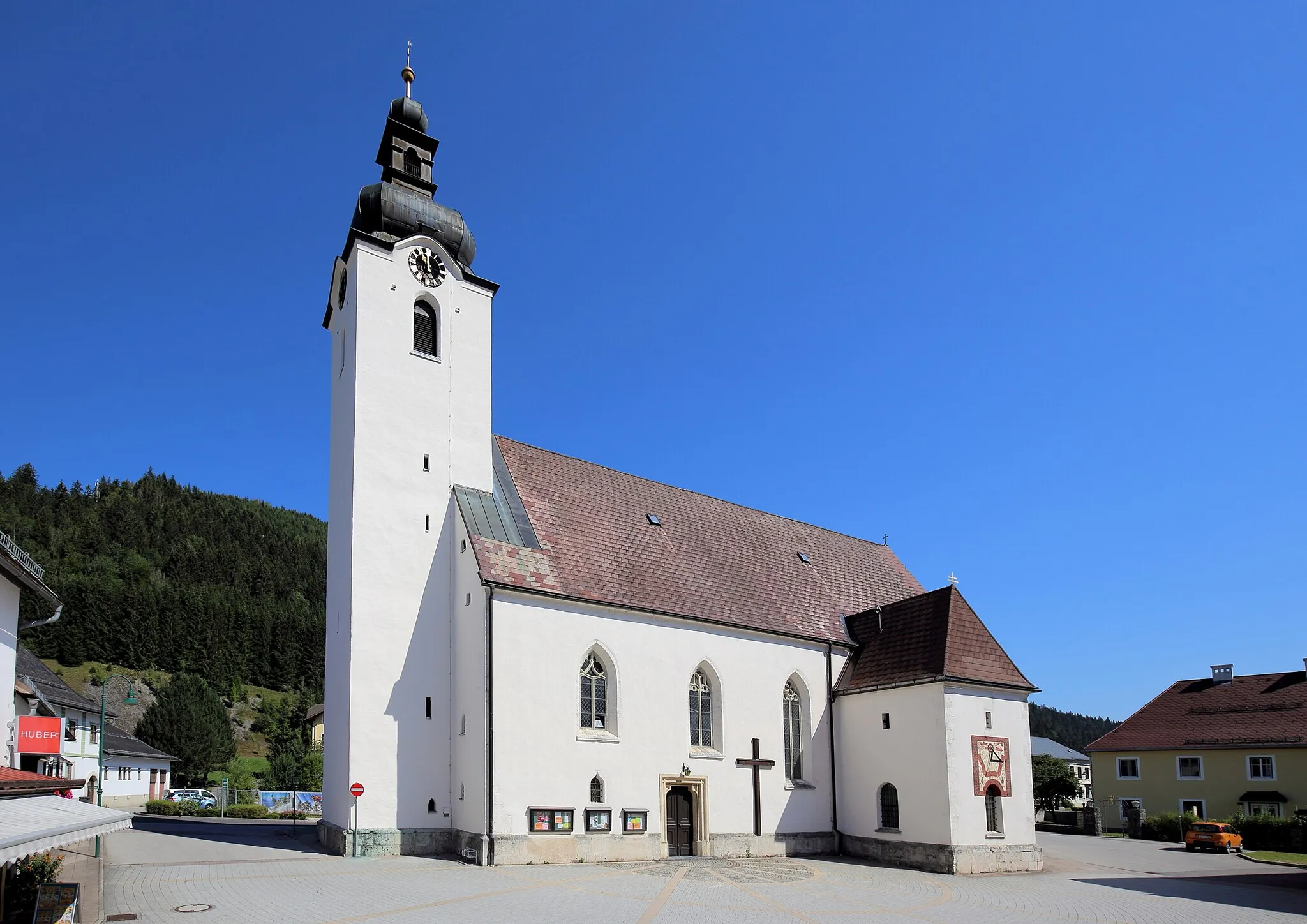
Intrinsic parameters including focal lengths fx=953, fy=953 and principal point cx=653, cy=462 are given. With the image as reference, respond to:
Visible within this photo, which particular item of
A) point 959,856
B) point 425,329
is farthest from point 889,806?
point 425,329

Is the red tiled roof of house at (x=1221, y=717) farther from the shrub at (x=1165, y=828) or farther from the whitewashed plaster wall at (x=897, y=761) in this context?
the whitewashed plaster wall at (x=897, y=761)

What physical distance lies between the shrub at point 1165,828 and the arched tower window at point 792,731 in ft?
70.2

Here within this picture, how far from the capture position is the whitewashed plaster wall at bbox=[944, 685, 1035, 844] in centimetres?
2503

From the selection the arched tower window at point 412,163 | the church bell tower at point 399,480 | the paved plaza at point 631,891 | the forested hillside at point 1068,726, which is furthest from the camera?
the forested hillside at point 1068,726

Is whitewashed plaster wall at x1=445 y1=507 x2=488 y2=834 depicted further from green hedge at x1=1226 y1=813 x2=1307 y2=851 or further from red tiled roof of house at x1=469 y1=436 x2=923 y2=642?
green hedge at x1=1226 y1=813 x2=1307 y2=851

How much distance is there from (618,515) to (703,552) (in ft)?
10.3

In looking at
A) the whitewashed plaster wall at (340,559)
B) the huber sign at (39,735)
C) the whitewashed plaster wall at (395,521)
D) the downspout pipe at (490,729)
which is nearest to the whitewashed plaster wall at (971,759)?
the downspout pipe at (490,729)

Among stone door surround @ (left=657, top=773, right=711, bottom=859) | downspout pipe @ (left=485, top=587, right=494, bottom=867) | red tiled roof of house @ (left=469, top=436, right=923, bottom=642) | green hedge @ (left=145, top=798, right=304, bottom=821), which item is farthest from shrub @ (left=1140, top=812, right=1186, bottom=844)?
green hedge @ (left=145, top=798, right=304, bottom=821)

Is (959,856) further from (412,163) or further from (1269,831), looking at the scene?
(412,163)

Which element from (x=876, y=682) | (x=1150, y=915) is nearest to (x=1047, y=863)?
(x=876, y=682)

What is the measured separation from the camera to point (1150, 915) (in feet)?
57.2

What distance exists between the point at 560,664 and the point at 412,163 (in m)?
16.0

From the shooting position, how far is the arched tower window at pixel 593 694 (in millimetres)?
24266

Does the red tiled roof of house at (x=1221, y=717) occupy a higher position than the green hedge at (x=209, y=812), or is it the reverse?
the red tiled roof of house at (x=1221, y=717)
